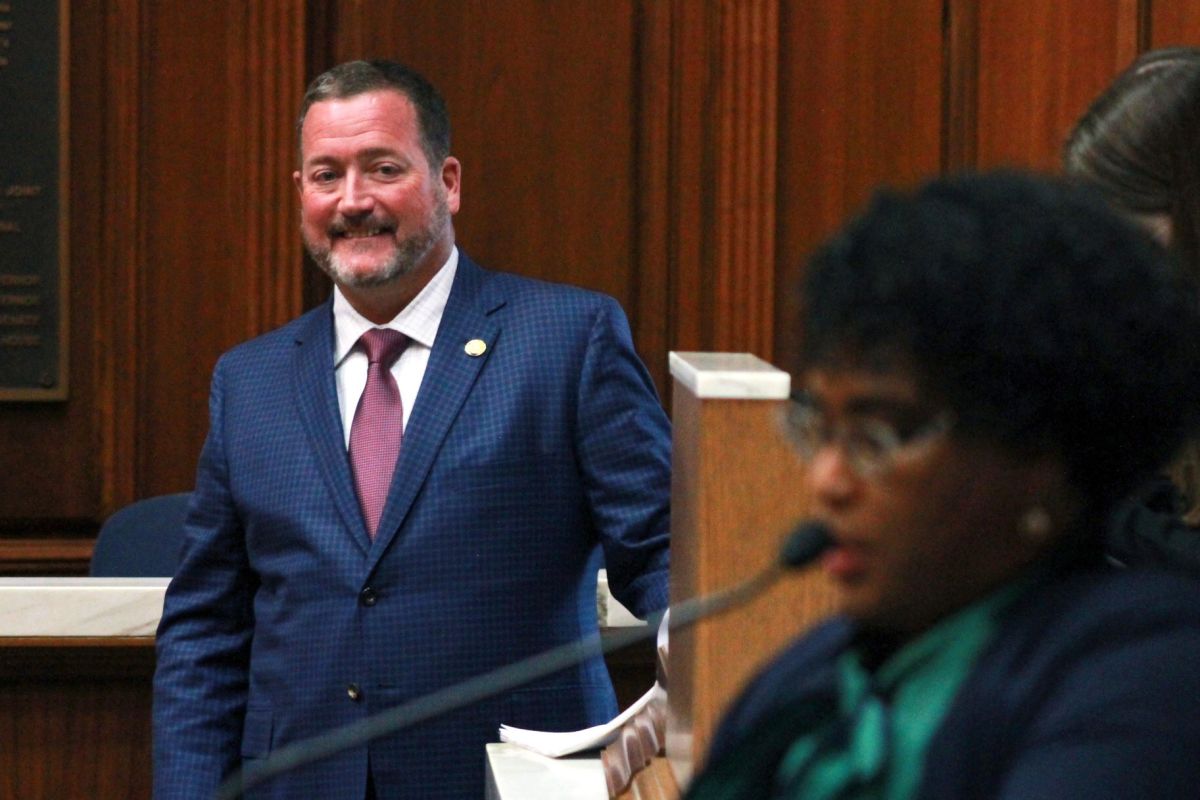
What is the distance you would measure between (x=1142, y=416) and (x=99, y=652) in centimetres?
263

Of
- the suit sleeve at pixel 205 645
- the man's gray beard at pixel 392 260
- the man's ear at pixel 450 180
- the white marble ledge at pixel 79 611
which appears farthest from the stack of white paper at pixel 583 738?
the white marble ledge at pixel 79 611

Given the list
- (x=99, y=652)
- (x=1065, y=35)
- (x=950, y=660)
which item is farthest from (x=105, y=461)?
(x=950, y=660)

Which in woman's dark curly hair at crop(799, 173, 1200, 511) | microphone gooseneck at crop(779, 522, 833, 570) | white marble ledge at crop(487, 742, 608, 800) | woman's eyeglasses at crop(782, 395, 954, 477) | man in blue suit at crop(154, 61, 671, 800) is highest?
woman's dark curly hair at crop(799, 173, 1200, 511)

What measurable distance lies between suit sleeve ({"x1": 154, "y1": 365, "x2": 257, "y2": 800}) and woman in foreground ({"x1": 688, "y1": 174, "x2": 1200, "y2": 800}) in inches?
68.8

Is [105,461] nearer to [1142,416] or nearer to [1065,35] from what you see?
[1065,35]

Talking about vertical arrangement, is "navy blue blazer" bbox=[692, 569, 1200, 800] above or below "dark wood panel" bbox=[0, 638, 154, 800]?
above

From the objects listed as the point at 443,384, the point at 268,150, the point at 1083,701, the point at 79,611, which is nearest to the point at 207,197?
the point at 268,150

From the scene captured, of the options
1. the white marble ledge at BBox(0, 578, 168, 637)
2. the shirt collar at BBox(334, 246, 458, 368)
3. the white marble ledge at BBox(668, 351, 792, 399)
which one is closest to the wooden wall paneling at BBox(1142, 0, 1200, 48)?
the shirt collar at BBox(334, 246, 458, 368)

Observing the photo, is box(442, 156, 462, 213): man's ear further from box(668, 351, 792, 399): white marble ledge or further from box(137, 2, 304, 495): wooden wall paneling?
box(137, 2, 304, 495): wooden wall paneling

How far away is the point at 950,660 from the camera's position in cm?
86

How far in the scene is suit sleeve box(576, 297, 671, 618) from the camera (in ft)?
7.85

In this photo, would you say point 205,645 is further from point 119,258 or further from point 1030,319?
point 1030,319

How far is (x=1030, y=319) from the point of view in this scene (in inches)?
32.1

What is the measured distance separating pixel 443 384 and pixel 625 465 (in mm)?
262
